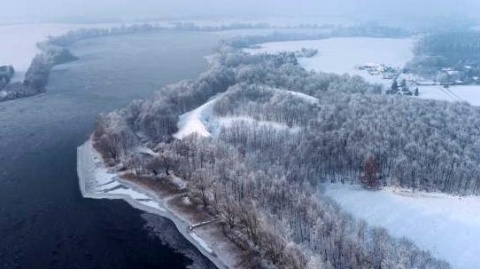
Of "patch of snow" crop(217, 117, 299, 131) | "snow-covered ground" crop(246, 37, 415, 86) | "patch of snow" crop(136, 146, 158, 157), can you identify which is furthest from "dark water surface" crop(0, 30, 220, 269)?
"snow-covered ground" crop(246, 37, 415, 86)

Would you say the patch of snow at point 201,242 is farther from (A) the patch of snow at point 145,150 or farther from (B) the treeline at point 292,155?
(A) the patch of snow at point 145,150

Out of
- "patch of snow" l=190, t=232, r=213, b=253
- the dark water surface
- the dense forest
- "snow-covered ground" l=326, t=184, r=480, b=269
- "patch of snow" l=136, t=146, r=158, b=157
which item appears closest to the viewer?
the dense forest

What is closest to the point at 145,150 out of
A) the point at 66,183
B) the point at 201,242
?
the point at 66,183

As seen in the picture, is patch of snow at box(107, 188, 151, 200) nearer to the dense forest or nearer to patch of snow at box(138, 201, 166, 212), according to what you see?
patch of snow at box(138, 201, 166, 212)

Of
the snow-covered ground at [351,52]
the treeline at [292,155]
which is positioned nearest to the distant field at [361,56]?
the snow-covered ground at [351,52]

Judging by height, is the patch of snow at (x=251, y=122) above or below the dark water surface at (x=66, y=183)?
above
